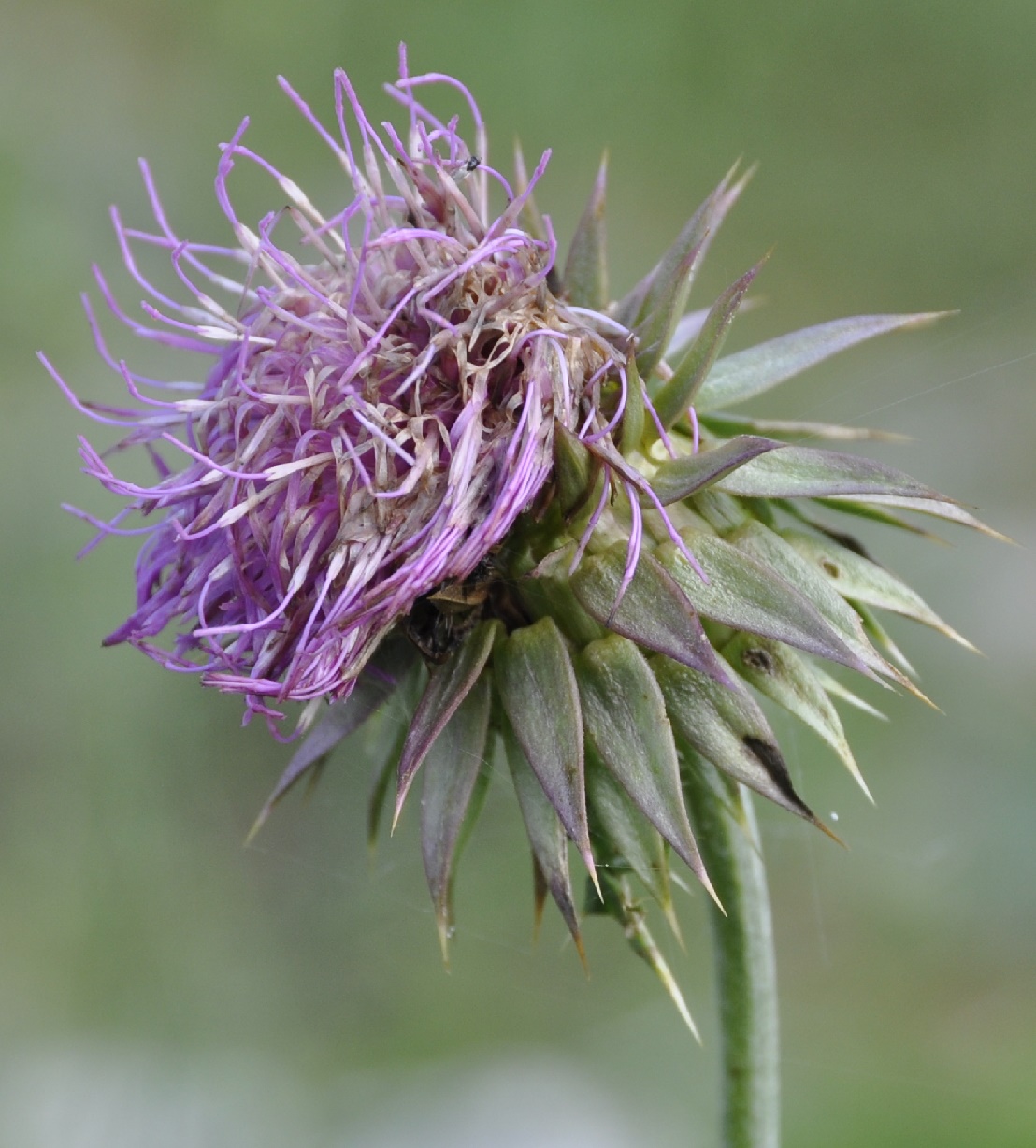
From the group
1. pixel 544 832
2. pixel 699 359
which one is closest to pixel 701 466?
pixel 699 359

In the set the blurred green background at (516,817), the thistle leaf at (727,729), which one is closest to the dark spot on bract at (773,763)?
the thistle leaf at (727,729)

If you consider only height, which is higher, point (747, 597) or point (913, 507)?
point (913, 507)

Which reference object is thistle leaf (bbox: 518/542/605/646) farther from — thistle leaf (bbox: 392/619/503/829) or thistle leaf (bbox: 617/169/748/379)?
thistle leaf (bbox: 617/169/748/379)

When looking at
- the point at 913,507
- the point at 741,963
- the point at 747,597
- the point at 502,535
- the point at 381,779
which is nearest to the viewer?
the point at 502,535

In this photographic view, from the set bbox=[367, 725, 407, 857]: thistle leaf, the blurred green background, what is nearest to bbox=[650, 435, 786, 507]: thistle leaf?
bbox=[367, 725, 407, 857]: thistle leaf

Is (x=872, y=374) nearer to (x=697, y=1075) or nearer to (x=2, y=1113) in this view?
(x=697, y=1075)

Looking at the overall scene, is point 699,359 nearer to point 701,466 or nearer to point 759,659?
point 701,466

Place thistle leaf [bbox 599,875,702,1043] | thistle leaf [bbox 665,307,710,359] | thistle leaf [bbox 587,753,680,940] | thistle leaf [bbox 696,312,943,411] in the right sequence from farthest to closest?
thistle leaf [bbox 665,307,710,359], thistle leaf [bbox 696,312,943,411], thistle leaf [bbox 599,875,702,1043], thistle leaf [bbox 587,753,680,940]
